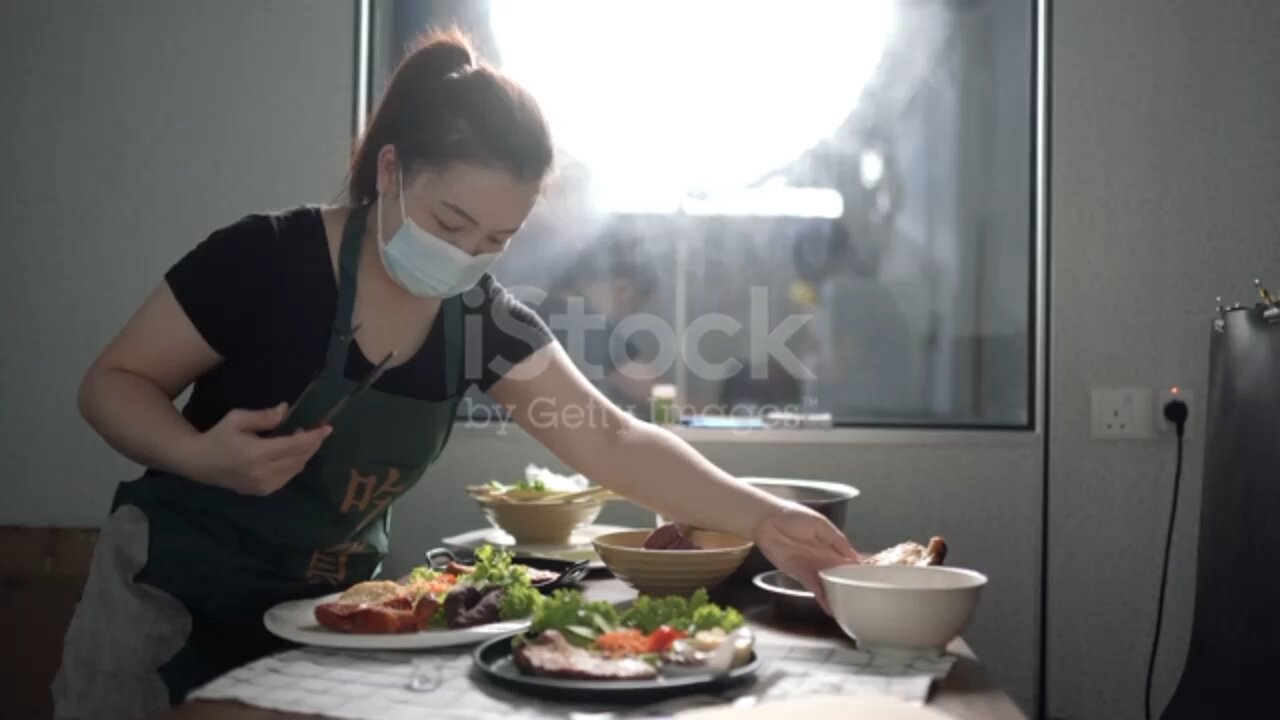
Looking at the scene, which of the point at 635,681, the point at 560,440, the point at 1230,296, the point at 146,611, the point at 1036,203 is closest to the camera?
the point at 635,681

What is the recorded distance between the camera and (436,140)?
1.35 m

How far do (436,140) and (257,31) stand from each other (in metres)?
1.10

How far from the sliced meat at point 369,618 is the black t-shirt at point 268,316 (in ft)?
1.08

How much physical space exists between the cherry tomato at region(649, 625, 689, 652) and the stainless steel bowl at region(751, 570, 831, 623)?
0.24 metres

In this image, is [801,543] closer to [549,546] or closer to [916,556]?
[916,556]

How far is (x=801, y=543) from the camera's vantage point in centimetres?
133

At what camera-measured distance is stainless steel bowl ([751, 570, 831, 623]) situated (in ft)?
4.03

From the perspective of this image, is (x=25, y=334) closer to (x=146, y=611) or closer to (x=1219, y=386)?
(x=146, y=611)

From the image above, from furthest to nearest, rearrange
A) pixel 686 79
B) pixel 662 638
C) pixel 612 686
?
pixel 686 79
pixel 662 638
pixel 612 686

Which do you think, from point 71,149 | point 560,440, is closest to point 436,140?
point 560,440

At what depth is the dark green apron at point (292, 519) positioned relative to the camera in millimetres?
1264

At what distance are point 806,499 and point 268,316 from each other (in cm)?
77

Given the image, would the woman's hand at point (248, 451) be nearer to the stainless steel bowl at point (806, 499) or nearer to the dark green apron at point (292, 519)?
the dark green apron at point (292, 519)
